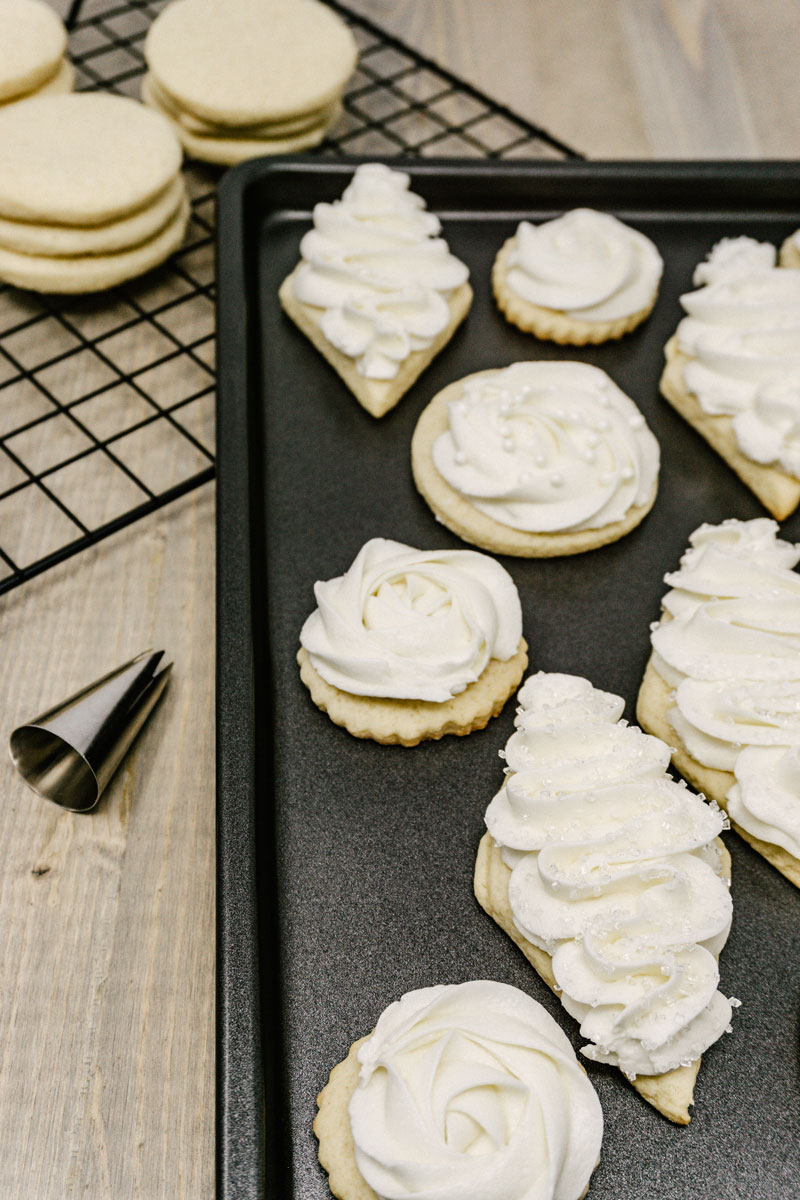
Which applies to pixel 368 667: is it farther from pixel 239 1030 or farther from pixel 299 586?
pixel 239 1030

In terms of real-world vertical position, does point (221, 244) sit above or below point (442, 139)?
above

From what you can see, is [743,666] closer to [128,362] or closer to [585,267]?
[585,267]

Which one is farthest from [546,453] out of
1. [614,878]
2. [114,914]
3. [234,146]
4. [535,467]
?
[234,146]

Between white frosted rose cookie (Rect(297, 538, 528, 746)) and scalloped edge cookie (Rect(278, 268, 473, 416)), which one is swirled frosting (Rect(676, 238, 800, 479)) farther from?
white frosted rose cookie (Rect(297, 538, 528, 746))

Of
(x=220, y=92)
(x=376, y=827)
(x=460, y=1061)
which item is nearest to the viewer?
(x=460, y=1061)

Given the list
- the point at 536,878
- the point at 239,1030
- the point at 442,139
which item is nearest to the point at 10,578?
the point at 239,1030

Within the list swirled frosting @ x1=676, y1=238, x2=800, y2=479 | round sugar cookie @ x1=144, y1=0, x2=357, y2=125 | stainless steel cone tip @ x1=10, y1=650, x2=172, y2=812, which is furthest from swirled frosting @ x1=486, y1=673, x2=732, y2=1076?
round sugar cookie @ x1=144, y1=0, x2=357, y2=125
